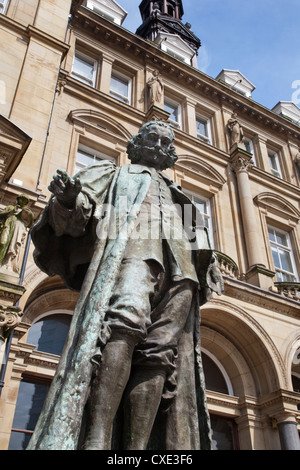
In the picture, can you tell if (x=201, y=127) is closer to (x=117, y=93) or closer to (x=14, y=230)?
(x=117, y=93)

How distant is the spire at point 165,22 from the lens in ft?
88.9

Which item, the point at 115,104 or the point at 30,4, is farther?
the point at 115,104

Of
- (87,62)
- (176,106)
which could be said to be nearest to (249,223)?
(176,106)

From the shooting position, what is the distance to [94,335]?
Result: 206 centimetres

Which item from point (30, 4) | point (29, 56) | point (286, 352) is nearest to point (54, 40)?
point (29, 56)

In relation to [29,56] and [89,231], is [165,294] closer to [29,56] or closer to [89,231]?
[89,231]

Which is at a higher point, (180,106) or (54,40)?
(180,106)

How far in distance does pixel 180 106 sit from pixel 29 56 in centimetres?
714

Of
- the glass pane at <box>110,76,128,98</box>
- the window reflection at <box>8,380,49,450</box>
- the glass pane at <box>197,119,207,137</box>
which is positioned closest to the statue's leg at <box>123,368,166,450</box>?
the window reflection at <box>8,380,49,450</box>

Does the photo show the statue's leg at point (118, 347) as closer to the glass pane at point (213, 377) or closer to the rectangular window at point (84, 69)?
the glass pane at point (213, 377)

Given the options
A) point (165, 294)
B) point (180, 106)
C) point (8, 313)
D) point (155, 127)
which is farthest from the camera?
point (180, 106)

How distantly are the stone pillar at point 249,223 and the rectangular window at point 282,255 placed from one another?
1.14 metres
